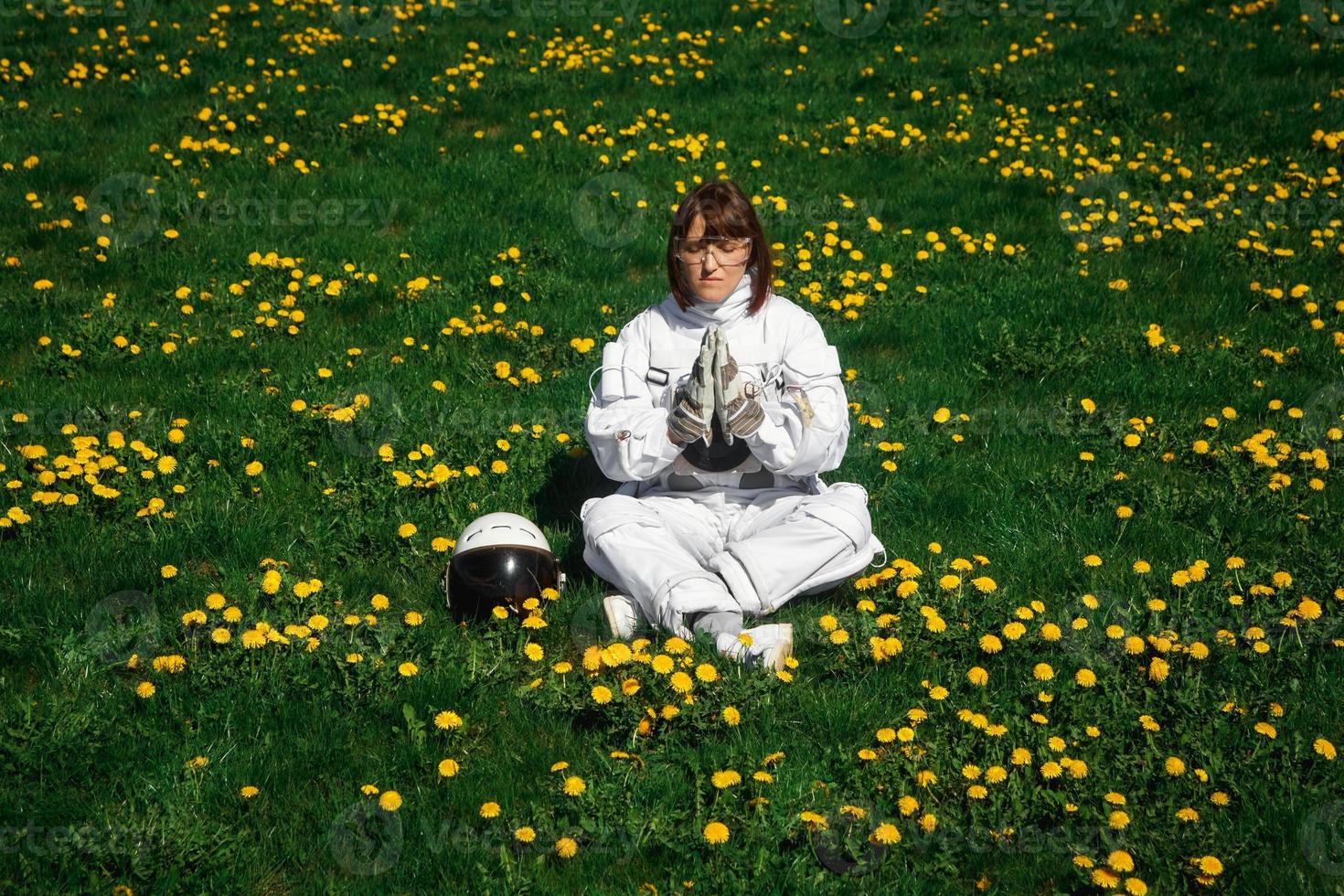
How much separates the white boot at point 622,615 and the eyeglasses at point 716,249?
1349mm

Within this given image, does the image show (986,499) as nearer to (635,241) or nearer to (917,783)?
(917,783)

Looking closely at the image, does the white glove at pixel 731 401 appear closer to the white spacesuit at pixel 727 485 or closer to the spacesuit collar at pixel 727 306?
the white spacesuit at pixel 727 485

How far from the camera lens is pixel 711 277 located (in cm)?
456

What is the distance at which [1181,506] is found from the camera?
199 inches

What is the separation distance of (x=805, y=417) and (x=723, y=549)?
62 centimetres

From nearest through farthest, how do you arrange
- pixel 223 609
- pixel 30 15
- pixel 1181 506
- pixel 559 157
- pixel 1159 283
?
1. pixel 223 609
2. pixel 1181 506
3. pixel 1159 283
4. pixel 559 157
5. pixel 30 15

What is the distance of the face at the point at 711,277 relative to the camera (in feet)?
14.9

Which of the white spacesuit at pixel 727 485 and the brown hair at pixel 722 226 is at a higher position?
the brown hair at pixel 722 226

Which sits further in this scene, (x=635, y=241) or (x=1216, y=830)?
(x=635, y=241)

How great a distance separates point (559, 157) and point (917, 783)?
6309 mm

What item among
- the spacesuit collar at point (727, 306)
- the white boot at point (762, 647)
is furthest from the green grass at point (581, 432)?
the spacesuit collar at point (727, 306)

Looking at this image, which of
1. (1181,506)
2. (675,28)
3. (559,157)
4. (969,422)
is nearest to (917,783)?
(1181,506)

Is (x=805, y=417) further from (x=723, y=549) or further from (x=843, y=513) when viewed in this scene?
(x=723, y=549)

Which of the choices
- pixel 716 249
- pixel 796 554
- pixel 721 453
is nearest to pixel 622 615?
pixel 796 554
